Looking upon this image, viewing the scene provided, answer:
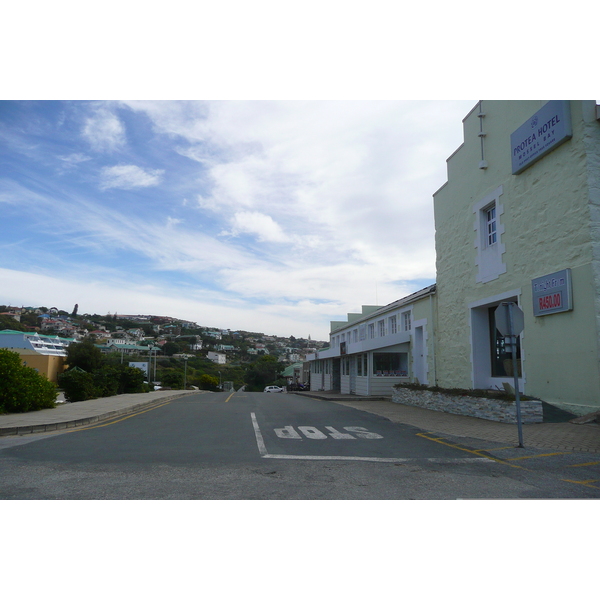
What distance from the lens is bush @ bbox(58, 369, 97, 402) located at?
19719 mm

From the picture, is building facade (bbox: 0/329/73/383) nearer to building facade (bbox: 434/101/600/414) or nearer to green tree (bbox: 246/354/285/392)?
green tree (bbox: 246/354/285/392)

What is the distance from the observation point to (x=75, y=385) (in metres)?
19.9

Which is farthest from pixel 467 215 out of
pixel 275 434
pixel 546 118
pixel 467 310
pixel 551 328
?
pixel 275 434

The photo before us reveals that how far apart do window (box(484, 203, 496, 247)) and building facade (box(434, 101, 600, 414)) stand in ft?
0.17

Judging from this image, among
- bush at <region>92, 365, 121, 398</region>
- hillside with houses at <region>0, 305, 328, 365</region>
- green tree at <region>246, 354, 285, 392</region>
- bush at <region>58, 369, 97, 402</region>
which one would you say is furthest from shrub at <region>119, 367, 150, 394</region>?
hillside with houses at <region>0, 305, 328, 365</region>

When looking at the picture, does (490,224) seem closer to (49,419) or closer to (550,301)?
(550,301)

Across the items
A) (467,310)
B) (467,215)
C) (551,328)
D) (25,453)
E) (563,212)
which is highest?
(467,215)

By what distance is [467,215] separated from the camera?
58.7 feet

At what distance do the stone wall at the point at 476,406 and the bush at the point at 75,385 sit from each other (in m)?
14.2

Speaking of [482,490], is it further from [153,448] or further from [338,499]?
[153,448]

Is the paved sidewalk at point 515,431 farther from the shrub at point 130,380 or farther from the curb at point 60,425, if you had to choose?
the shrub at point 130,380

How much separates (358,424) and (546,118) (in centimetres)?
998

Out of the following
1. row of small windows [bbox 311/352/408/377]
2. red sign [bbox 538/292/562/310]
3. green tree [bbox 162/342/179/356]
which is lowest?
row of small windows [bbox 311/352/408/377]

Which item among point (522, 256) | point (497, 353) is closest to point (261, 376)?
point (497, 353)
